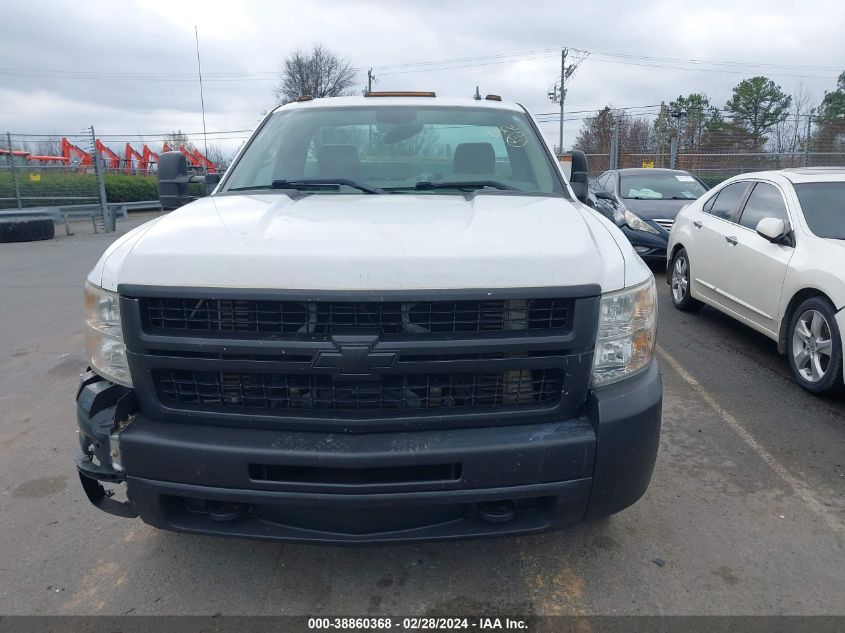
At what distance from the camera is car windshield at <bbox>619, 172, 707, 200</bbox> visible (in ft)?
34.2

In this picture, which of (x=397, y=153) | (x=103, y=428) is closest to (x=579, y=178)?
(x=397, y=153)

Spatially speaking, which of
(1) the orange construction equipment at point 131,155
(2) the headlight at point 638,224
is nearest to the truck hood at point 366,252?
(2) the headlight at point 638,224

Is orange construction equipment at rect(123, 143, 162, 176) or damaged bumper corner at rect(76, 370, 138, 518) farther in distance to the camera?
orange construction equipment at rect(123, 143, 162, 176)

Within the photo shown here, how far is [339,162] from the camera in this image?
141 inches

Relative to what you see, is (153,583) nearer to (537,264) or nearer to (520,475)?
(520,475)

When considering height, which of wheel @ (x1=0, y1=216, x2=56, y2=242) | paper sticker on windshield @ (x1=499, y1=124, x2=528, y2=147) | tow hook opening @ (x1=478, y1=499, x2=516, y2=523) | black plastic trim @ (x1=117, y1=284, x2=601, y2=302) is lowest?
wheel @ (x1=0, y1=216, x2=56, y2=242)

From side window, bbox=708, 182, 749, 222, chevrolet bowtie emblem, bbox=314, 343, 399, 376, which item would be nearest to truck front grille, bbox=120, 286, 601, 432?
chevrolet bowtie emblem, bbox=314, 343, 399, 376

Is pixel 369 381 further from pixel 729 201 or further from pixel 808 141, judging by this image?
pixel 808 141

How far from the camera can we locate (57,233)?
16734 millimetres

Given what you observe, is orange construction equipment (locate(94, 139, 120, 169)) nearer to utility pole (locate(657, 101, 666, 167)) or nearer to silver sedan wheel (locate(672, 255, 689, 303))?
utility pole (locate(657, 101, 666, 167))

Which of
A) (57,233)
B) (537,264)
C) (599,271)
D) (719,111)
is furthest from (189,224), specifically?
(719,111)

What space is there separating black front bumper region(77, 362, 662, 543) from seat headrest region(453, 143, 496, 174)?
1.61m

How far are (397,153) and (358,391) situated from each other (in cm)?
183

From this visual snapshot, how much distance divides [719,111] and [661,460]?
2122cm
